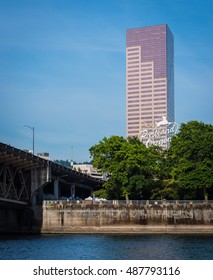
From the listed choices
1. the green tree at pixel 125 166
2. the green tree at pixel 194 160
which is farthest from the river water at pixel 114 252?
the green tree at pixel 125 166

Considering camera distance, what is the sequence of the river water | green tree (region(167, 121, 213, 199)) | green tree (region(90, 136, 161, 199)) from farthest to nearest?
green tree (region(90, 136, 161, 199))
green tree (region(167, 121, 213, 199))
the river water

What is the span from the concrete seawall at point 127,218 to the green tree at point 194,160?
605 cm

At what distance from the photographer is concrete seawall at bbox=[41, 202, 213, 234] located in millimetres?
106312

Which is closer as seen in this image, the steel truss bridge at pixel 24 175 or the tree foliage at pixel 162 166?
the steel truss bridge at pixel 24 175

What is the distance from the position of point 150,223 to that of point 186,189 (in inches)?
504

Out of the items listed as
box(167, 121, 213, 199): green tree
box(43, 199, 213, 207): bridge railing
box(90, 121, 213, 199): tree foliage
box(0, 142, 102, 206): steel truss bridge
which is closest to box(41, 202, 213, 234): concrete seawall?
box(43, 199, 213, 207): bridge railing

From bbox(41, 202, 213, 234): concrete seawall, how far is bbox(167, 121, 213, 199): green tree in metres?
6.05

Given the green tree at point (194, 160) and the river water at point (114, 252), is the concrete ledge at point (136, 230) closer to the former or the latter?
the green tree at point (194, 160)

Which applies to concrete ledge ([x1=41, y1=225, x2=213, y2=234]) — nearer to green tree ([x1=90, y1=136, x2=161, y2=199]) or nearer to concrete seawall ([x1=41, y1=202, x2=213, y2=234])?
concrete seawall ([x1=41, y1=202, x2=213, y2=234])

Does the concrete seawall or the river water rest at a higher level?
the concrete seawall

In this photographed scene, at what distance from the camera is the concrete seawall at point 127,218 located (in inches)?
4186

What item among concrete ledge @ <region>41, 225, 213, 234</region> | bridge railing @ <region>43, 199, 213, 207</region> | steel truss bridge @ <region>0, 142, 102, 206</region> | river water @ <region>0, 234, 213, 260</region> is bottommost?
river water @ <region>0, 234, 213, 260</region>
